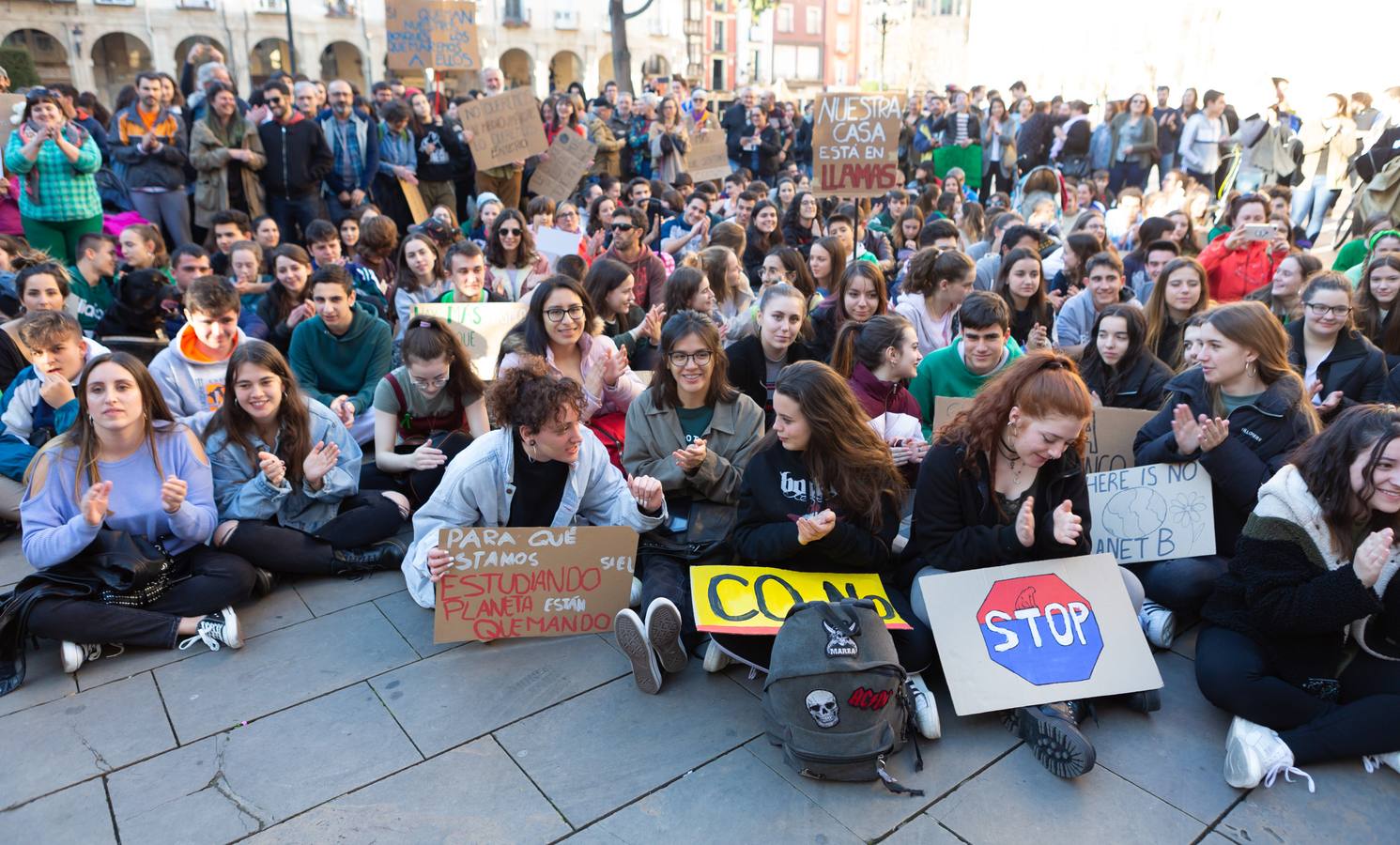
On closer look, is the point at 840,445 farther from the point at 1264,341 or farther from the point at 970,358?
the point at 1264,341

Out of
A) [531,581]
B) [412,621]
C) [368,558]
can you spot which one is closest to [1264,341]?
[531,581]

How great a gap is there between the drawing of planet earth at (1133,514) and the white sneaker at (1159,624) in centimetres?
34

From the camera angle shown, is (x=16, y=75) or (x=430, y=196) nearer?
(x=430, y=196)

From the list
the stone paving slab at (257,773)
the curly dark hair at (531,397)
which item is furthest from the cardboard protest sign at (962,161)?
the stone paving slab at (257,773)

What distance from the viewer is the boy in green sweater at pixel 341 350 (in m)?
5.33

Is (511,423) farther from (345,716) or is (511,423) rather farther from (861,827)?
(861,827)

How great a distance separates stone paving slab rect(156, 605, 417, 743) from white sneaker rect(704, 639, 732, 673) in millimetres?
1207

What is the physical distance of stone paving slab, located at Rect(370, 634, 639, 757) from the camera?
10.4 ft

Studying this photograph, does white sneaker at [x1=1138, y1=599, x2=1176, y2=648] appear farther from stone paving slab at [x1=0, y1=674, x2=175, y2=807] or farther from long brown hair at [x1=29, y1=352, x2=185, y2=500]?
long brown hair at [x1=29, y1=352, x2=185, y2=500]

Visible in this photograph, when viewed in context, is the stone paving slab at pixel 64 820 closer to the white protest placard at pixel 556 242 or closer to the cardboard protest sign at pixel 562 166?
the white protest placard at pixel 556 242

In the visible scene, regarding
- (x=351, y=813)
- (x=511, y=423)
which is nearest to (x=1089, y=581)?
(x=511, y=423)

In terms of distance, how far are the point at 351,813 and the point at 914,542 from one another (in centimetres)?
226

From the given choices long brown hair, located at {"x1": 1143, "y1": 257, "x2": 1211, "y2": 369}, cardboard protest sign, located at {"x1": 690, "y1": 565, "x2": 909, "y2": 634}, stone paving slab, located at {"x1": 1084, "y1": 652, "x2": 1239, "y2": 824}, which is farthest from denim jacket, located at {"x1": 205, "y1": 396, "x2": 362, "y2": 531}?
long brown hair, located at {"x1": 1143, "y1": 257, "x2": 1211, "y2": 369}

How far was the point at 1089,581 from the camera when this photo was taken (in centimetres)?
329
